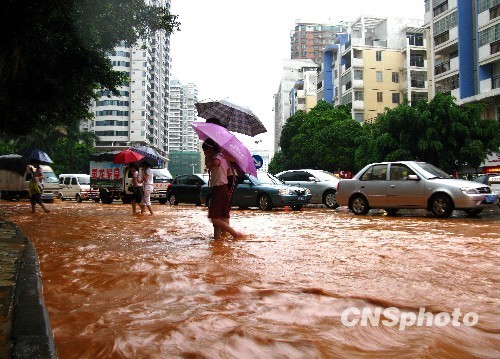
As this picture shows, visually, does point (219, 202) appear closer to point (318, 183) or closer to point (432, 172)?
point (432, 172)

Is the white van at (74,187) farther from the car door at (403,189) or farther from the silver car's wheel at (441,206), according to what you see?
the silver car's wheel at (441,206)

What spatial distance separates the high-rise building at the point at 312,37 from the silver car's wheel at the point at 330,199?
133 meters

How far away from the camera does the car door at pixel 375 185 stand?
13273mm

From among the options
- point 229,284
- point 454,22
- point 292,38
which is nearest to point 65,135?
point 454,22

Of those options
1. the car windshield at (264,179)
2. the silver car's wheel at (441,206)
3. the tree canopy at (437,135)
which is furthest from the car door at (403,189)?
the tree canopy at (437,135)

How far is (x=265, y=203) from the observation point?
16.7 meters

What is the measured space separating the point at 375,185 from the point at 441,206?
78.4 inches

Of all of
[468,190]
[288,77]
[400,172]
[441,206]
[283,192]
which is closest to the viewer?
[468,190]

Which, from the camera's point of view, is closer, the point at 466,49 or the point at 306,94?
the point at 466,49

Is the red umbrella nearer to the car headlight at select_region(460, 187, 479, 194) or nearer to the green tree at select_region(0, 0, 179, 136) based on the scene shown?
the green tree at select_region(0, 0, 179, 136)

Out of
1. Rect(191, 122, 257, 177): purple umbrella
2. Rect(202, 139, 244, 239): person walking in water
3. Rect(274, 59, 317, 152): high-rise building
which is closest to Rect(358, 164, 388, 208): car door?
Rect(202, 139, 244, 239): person walking in water

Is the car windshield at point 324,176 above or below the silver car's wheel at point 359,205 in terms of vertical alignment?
above

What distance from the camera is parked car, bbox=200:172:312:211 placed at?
16406 mm

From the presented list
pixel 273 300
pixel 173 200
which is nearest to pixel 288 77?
pixel 173 200
